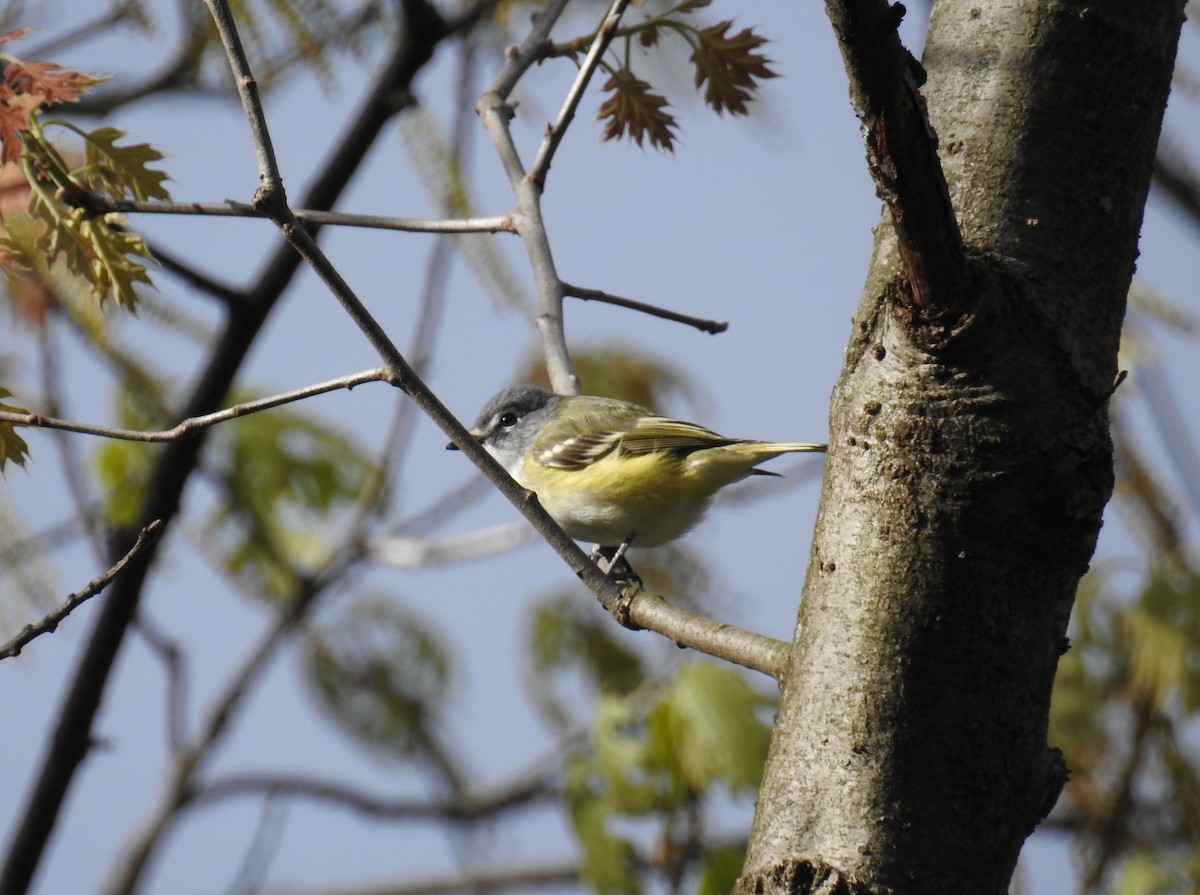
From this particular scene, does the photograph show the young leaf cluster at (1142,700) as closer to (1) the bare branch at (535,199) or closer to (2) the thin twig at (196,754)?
(1) the bare branch at (535,199)

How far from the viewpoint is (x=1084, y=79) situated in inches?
51.7

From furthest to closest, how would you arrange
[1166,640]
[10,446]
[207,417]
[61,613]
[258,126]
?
[1166,640] < [10,446] < [61,613] < [207,417] < [258,126]

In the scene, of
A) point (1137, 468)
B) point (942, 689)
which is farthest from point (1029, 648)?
point (1137, 468)

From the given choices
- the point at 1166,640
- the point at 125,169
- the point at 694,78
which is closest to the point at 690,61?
the point at 694,78

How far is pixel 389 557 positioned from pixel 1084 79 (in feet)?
10.3

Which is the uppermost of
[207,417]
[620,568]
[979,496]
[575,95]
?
[575,95]

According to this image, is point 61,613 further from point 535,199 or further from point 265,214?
point 535,199

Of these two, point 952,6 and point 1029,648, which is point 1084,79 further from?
point 1029,648

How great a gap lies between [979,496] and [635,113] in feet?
4.92

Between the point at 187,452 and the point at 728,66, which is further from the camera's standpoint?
the point at 187,452

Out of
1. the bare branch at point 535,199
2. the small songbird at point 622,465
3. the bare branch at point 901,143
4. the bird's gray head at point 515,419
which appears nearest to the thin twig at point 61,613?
the bare branch at point 535,199

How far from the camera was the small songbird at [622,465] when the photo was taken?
144 inches

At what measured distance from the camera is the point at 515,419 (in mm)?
4301

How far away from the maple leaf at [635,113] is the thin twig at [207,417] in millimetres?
1154
